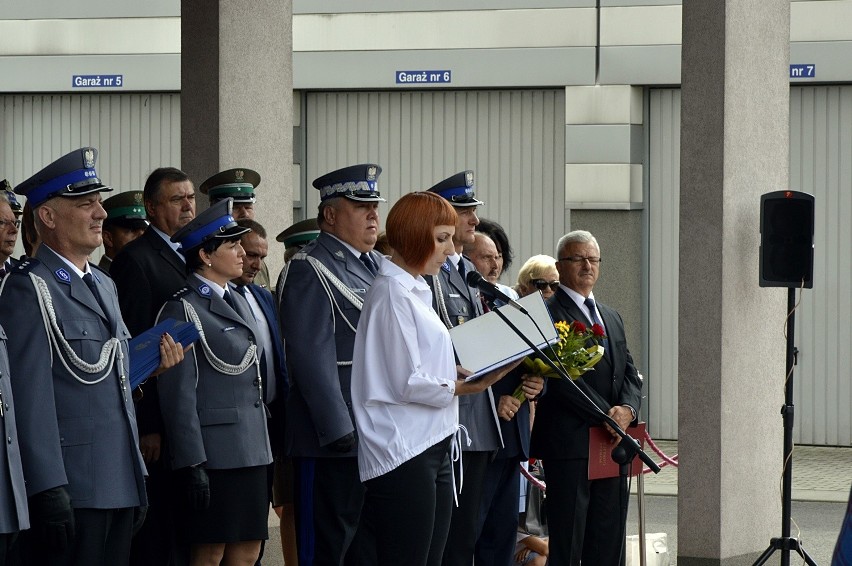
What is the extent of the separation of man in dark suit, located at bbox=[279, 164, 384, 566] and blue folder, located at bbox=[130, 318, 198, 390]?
2.53 feet

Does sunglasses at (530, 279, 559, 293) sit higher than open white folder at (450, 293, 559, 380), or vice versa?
sunglasses at (530, 279, 559, 293)

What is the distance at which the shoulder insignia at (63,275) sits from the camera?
5316mm

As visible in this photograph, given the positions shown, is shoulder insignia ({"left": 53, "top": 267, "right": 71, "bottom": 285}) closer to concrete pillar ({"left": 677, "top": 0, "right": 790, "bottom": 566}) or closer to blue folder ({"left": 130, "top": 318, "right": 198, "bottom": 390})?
blue folder ({"left": 130, "top": 318, "right": 198, "bottom": 390})

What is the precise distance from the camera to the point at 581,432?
24.7 ft

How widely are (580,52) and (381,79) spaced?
90.0 inches

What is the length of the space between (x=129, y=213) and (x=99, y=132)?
10882 millimetres

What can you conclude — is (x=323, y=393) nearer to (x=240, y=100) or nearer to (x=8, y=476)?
(x=8, y=476)

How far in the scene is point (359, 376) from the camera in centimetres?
545

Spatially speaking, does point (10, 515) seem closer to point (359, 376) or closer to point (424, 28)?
point (359, 376)

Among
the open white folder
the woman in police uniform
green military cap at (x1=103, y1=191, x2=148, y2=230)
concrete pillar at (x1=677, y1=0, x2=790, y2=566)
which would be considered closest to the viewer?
the open white folder

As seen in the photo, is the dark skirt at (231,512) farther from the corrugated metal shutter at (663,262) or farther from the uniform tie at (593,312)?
the corrugated metal shutter at (663,262)

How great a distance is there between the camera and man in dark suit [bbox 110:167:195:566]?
251 inches

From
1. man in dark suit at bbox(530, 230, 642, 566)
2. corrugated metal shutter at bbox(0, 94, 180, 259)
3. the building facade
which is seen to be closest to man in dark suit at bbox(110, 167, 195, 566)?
man in dark suit at bbox(530, 230, 642, 566)

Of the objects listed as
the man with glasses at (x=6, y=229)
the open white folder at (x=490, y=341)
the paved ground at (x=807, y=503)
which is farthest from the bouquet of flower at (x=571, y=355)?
the paved ground at (x=807, y=503)
